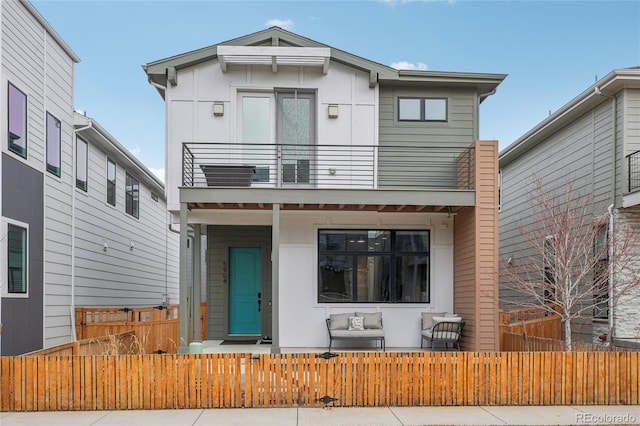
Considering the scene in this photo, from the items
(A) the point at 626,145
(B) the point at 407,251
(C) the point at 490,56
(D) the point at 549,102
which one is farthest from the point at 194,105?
(D) the point at 549,102

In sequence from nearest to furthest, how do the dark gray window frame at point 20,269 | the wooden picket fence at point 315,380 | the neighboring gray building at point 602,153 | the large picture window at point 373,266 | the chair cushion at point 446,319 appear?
the wooden picket fence at point 315,380, the dark gray window frame at point 20,269, the chair cushion at point 446,319, the neighboring gray building at point 602,153, the large picture window at point 373,266

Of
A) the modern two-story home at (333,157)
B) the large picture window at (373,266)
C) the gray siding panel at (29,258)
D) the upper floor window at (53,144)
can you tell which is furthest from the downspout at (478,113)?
the gray siding panel at (29,258)

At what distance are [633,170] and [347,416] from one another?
8555 millimetres

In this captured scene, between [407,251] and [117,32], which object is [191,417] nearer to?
[407,251]

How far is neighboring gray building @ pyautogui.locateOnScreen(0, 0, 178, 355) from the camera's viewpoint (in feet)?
32.9

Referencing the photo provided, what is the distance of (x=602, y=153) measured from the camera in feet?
41.7

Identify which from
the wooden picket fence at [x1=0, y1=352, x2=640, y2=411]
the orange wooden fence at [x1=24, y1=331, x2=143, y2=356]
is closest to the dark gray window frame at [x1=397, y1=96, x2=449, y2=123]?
the wooden picket fence at [x1=0, y1=352, x2=640, y2=411]

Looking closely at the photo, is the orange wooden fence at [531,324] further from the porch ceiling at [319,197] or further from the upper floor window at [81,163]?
the upper floor window at [81,163]

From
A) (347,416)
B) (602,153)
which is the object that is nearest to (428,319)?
(347,416)

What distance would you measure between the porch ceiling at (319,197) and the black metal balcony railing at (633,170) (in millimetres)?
3485

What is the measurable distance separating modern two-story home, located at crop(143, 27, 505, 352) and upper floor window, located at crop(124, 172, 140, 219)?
5.95m

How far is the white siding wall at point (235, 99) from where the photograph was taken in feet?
40.0

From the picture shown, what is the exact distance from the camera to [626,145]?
39.0 ft

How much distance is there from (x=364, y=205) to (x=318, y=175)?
1442 mm
